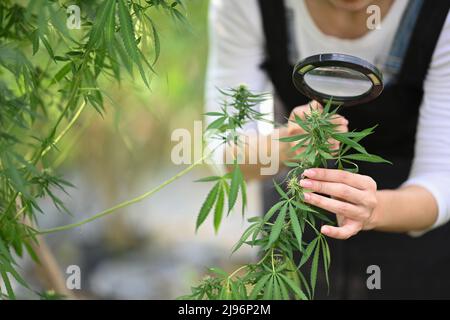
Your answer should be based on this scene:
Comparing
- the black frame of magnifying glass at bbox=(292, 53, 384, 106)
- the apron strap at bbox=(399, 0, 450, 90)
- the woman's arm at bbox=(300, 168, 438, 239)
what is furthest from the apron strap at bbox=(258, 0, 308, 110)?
the black frame of magnifying glass at bbox=(292, 53, 384, 106)

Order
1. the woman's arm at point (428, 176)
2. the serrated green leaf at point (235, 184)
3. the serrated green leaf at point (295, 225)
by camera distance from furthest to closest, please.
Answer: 1. the woman's arm at point (428, 176)
2. the serrated green leaf at point (235, 184)
3. the serrated green leaf at point (295, 225)

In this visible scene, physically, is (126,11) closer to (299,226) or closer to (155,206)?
(299,226)

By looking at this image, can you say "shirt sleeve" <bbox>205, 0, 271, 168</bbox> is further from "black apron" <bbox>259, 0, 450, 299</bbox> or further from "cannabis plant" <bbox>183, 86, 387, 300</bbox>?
"cannabis plant" <bbox>183, 86, 387, 300</bbox>

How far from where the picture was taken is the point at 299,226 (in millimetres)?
791

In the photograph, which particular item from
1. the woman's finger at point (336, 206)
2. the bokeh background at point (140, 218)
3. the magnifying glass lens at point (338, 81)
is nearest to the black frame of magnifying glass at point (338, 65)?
the magnifying glass lens at point (338, 81)

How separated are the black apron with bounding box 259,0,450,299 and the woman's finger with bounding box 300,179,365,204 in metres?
0.45

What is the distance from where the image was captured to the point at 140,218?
290 centimetres

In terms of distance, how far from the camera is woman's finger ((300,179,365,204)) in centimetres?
83

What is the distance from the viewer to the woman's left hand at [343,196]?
2.74ft

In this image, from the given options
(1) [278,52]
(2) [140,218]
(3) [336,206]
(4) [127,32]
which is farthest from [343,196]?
(2) [140,218]

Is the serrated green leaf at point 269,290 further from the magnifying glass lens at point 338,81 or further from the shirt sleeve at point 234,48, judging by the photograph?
the shirt sleeve at point 234,48

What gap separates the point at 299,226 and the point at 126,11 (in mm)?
304

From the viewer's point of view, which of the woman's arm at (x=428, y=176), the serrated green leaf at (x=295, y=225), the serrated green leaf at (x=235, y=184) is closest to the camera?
the serrated green leaf at (x=295, y=225)

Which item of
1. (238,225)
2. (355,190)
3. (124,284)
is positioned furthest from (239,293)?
(238,225)
